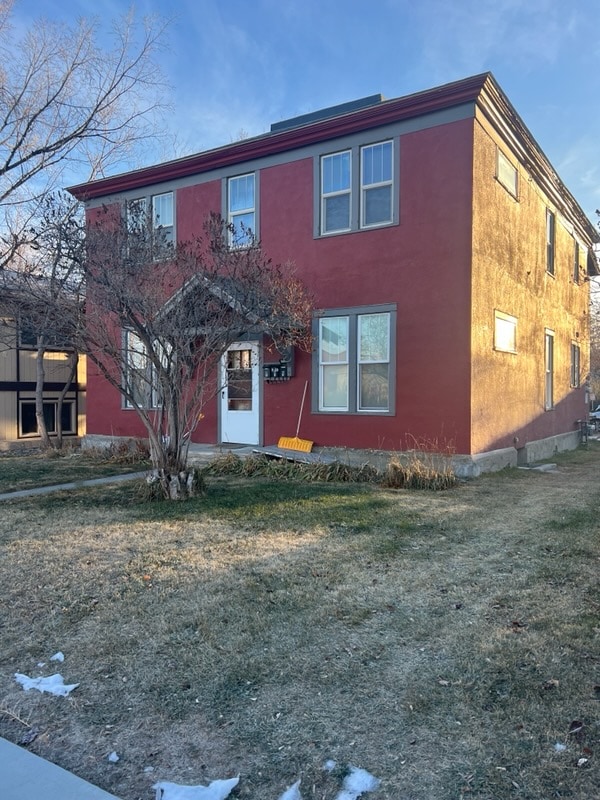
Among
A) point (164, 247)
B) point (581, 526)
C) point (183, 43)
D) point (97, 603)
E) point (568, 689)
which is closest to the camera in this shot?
point (568, 689)

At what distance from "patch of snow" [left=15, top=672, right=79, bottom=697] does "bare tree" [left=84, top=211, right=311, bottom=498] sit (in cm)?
435

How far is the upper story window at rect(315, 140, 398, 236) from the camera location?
998cm

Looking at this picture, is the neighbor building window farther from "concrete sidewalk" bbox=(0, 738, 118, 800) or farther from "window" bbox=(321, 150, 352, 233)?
"concrete sidewalk" bbox=(0, 738, 118, 800)

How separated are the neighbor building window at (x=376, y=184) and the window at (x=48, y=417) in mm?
11119

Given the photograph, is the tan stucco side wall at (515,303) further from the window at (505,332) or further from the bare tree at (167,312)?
the bare tree at (167,312)

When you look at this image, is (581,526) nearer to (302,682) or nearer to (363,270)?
(302,682)

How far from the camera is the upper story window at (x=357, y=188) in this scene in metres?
9.98

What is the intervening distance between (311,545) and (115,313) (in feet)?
11.9

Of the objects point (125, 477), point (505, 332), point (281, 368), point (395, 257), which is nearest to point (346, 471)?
point (281, 368)

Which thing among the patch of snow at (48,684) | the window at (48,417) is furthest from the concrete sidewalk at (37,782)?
the window at (48,417)

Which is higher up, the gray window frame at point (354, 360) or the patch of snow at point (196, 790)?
the gray window frame at point (354, 360)

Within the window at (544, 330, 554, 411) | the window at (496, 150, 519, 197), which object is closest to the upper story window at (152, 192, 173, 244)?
the window at (496, 150, 519, 197)

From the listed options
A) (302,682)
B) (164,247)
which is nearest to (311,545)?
(302,682)

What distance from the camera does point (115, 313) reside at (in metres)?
6.93
